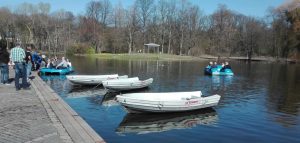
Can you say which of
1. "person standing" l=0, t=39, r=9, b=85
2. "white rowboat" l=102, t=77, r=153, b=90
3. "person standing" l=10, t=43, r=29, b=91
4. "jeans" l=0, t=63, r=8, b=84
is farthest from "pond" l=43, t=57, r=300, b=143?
"person standing" l=0, t=39, r=9, b=85

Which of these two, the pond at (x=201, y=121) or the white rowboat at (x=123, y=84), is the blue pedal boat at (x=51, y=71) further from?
the white rowboat at (x=123, y=84)

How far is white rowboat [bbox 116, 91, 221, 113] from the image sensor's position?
54.5 ft

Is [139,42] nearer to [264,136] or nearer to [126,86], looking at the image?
[126,86]

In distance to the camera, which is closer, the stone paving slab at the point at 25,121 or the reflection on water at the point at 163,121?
the stone paving slab at the point at 25,121

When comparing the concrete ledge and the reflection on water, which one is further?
the reflection on water

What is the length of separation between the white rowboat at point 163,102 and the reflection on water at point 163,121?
0.93 ft

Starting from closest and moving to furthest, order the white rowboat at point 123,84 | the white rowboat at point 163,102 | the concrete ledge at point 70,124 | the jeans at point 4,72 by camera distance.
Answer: the concrete ledge at point 70,124
the white rowboat at point 163,102
the jeans at point 4,72
the white rowboat at point 123,84

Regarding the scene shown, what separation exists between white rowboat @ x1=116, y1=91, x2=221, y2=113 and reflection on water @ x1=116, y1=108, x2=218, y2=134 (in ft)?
0.93

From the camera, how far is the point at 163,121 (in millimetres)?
16406

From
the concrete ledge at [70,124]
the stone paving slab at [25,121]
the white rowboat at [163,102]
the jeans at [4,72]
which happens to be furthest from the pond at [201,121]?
the jeans at [4,72]

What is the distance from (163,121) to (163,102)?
0.98m

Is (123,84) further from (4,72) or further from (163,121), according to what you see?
(163,121)

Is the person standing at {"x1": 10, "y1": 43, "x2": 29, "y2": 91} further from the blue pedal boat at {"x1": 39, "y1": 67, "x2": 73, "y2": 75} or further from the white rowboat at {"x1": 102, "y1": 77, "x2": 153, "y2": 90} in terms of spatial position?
the blue pedal boat at {"x1": 39, "y1": 67, "x2": 73, "y2": 75}

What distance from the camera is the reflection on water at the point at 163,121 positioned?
14891 mm
